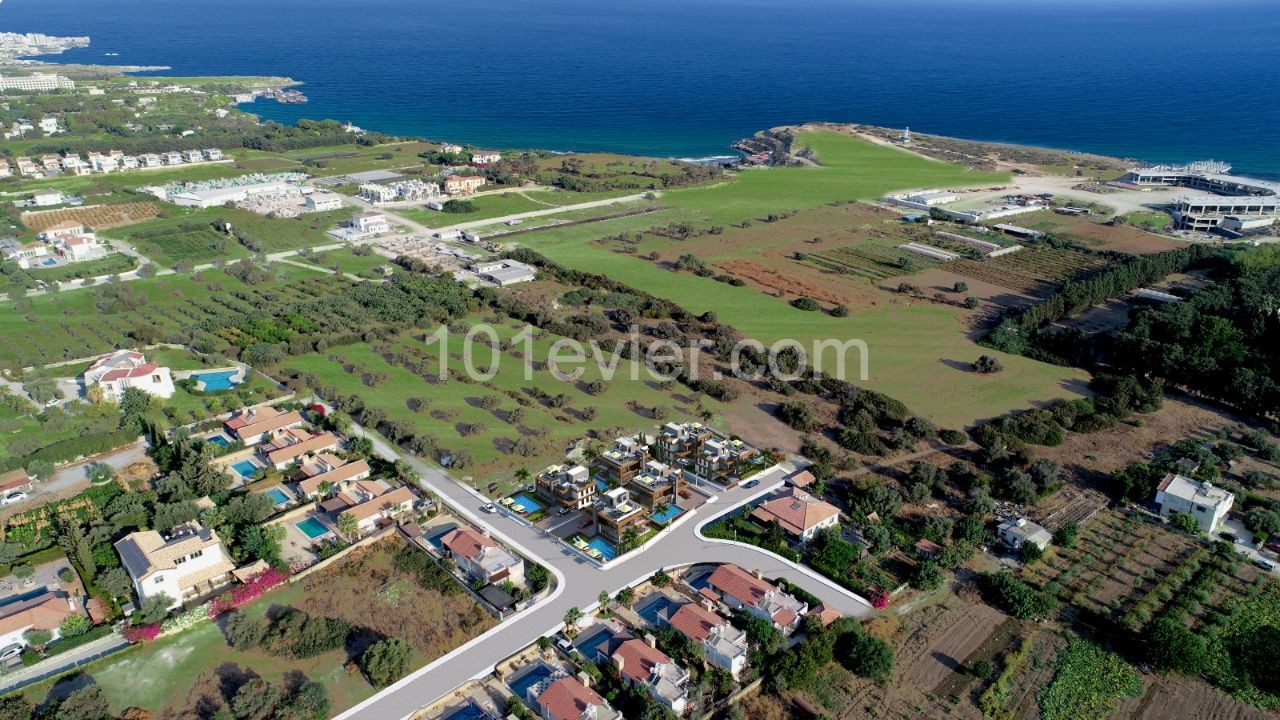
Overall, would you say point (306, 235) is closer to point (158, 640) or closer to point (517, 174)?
point (517, 174)

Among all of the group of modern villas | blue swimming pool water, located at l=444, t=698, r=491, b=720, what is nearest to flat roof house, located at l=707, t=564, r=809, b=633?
the group of modern villas

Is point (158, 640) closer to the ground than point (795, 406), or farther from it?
closer to the ground

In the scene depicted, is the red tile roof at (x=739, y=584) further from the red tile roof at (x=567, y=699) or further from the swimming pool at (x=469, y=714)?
the swimming pool at (x=469, y=714)

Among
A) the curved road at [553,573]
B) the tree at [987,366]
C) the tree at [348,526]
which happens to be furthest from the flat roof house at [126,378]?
the tree at [987,366]

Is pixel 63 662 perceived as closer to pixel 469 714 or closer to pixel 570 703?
pixel 469 714

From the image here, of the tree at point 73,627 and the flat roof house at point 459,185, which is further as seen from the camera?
the flat roof house at point 459,185

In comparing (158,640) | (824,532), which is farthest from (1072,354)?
(158,640)

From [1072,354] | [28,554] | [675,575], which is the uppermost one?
[1072,354]
